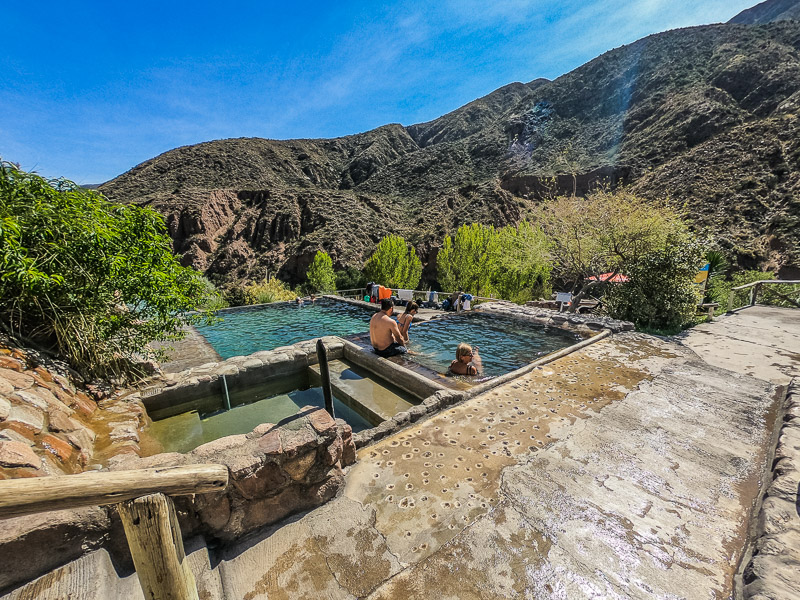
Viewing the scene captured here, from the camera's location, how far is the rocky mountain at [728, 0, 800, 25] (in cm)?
6559

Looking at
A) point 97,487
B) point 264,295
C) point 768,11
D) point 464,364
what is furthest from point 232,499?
point 768,11

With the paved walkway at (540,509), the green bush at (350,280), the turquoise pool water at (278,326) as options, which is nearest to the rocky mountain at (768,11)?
the green bush at (350,280)

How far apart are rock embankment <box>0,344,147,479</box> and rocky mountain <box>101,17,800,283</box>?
94.1 feet

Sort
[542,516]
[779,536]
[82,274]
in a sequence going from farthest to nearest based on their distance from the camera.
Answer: [82,274] → [542,516] → [779,536]

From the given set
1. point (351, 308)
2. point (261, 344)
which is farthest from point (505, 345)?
point (351, 308)

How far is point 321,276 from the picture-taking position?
89.1 ft

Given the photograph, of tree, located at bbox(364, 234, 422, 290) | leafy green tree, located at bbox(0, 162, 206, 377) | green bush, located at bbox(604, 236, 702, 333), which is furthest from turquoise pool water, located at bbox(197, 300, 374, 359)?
tree, located at bbox(364, 234, 422, 290)

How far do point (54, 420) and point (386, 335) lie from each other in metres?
4.78

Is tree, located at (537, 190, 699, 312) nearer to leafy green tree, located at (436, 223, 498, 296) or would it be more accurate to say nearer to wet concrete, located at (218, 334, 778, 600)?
wet concrete, located at (218, 334, 778, 600)

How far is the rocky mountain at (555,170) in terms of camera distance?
2702 centimetres

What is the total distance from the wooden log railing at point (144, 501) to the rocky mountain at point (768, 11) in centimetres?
11178

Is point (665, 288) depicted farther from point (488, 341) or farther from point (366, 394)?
point (366, 394)

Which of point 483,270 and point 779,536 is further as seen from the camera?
point 483,270


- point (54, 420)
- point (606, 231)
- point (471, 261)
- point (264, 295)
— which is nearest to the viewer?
point (54, 420)
